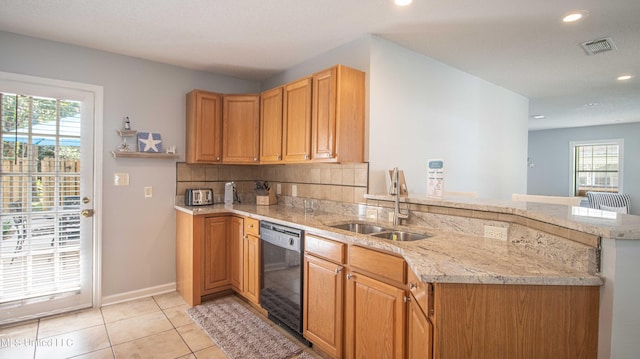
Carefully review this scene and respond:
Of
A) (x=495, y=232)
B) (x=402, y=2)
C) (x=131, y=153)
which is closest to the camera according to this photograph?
(x=495, y=232)

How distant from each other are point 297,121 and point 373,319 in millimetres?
1855

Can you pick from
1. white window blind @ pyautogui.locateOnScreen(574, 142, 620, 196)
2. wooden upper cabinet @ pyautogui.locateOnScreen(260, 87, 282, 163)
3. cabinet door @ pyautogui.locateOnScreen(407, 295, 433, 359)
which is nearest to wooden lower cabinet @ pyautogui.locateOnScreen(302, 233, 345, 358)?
cabinet door @ pyautogui.locateOnScreen(407, 295, 433, 359)

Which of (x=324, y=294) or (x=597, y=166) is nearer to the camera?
(x=324, y=294)

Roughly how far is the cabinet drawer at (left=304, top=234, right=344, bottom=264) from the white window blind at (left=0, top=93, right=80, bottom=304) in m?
2.32

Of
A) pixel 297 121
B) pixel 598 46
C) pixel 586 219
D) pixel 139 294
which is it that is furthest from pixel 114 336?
pixel 598 46

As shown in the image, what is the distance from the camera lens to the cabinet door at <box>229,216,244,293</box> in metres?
3.12

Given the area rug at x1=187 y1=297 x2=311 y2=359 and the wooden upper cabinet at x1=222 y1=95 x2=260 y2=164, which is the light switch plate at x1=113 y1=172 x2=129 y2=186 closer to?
the wooden upper cabinet at x1=222 y1=95 x2=260 y2=164

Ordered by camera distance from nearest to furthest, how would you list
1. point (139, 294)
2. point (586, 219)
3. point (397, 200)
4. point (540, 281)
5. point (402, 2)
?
point (540, 281) → point (586, 219) → point (402, 2) → point (397, 200) → point (139, 294)

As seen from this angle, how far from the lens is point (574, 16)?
2.39 m

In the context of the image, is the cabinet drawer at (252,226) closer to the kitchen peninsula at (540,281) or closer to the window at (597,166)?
the kitchen peninsula at (540,281)

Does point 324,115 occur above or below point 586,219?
above

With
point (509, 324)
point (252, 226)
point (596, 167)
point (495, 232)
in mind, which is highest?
point (596, 167)

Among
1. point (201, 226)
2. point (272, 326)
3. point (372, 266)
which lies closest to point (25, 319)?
point (201, 226)

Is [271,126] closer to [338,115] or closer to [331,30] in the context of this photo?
[338,115]
